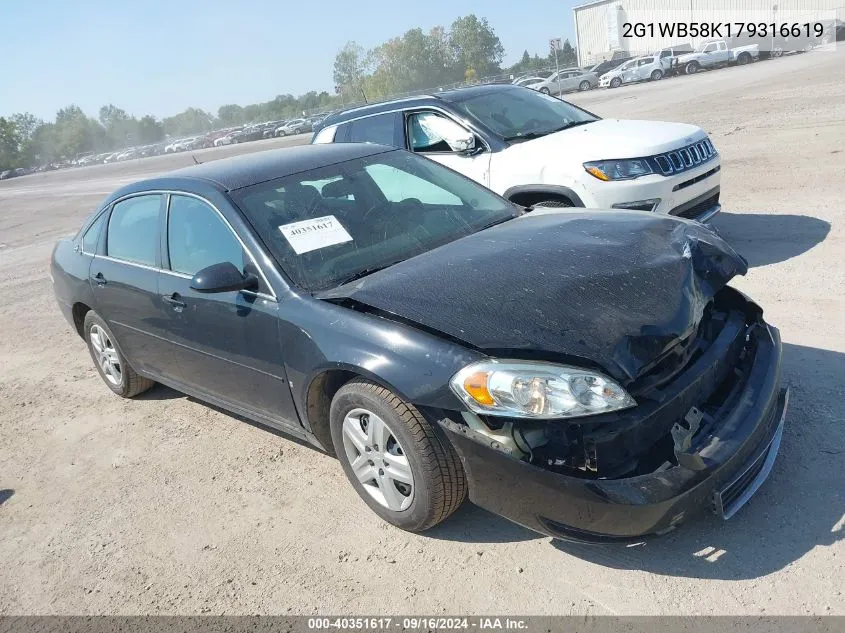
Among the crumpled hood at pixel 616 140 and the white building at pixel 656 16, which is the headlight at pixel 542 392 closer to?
the crumpled hood at pixel 616 140

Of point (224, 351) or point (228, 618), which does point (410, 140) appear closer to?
point (224, 351)

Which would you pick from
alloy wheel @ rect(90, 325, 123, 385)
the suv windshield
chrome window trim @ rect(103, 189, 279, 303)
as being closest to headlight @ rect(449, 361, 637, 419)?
chrome window trim @ rect(103, 189, 279, 303)

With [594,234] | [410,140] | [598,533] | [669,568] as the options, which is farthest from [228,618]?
[410,140]

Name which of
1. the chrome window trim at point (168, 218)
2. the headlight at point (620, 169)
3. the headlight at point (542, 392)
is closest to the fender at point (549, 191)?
the headlight at point (620, 169)

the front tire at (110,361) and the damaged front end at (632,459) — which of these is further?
the front tire at (110,361)

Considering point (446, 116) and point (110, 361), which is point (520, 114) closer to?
point (446, 116)

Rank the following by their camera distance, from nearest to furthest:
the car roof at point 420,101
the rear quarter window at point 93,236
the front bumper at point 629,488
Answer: the front bumper at point 629,488
the rear quarter window at point 93,236
the car roof at point 420,101

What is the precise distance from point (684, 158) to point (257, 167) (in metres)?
3.78

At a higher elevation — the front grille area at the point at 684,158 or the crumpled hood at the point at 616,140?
the crumpled hood at the point at 616,140

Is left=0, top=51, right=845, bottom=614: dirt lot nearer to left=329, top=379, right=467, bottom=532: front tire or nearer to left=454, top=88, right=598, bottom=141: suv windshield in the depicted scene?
left=329, top=379, right=467, bottom=532: front tire

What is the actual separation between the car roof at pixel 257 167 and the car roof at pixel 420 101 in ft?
8.99

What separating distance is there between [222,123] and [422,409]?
387 ft

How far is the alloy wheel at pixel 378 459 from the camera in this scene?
316 cm

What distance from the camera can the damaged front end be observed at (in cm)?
264
